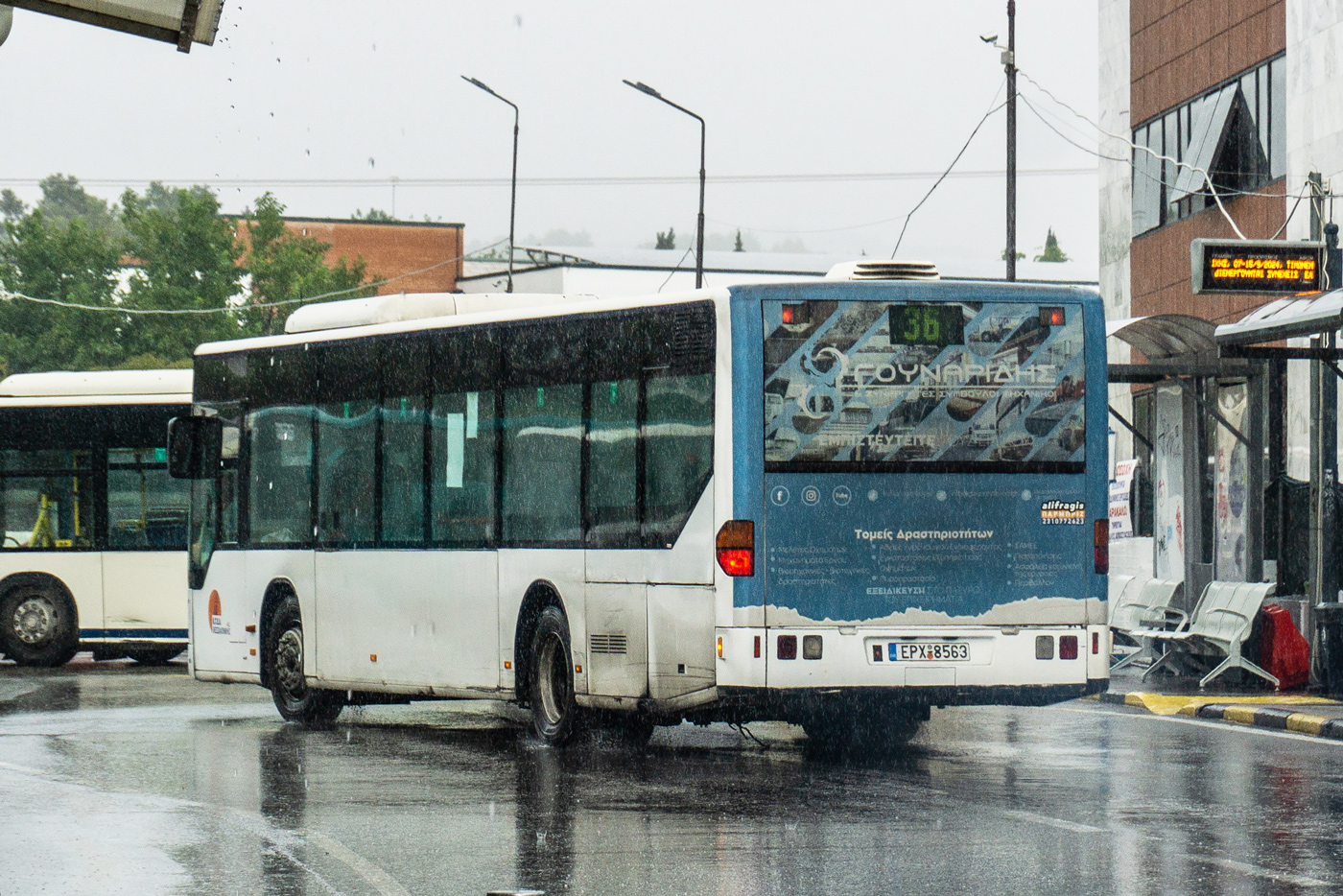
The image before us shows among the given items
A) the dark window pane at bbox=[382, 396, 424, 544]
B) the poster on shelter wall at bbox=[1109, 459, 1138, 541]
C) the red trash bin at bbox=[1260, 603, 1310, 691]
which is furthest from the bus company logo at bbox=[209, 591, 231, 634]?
the poster on shelter wall at bbox=[1109, 459, 1138, 541]

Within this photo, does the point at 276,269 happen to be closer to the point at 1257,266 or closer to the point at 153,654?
the point at 153,654

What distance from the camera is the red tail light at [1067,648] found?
1273 centimetres

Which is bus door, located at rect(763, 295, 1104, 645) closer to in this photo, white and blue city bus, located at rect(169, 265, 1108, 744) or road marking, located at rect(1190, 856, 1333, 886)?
white and blue city bus, located at rect(169, 265, 1108, 744)

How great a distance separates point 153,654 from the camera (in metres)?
27.0

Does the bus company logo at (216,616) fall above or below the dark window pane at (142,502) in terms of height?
below

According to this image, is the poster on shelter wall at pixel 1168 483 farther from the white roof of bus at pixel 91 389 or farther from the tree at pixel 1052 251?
the tree at pixel 1052 251

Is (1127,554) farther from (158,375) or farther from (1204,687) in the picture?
(158,375)

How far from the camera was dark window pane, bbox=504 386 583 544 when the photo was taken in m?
13.9

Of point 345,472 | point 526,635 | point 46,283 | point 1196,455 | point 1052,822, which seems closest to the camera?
point 1052,822

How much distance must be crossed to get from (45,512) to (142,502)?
1.15 metres

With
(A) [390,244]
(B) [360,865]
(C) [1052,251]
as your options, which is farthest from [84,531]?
(C) [1052,251]

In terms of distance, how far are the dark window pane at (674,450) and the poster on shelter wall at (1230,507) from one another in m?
8.85

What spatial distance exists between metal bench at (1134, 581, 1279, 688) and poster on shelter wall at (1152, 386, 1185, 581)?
3.39 ft

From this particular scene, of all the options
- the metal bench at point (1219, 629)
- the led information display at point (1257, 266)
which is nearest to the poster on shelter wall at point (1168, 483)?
the metal bench at point (1219, 629)
